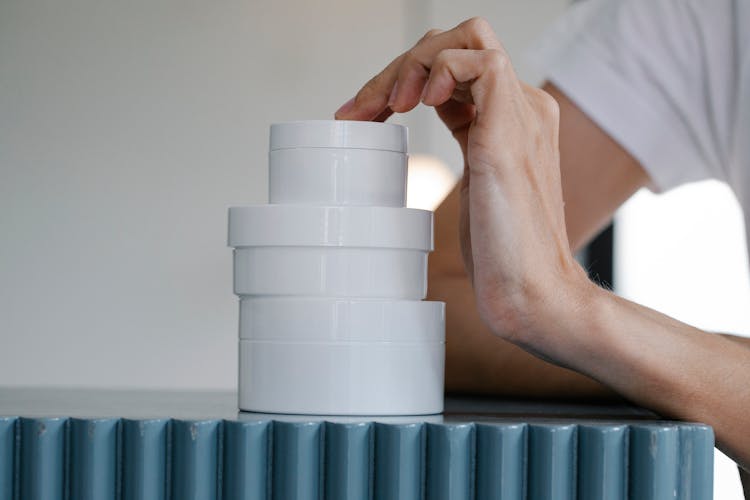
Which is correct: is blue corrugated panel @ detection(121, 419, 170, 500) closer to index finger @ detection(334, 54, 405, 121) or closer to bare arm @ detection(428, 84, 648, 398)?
index finger @ detection(334, 54, 405, 121)

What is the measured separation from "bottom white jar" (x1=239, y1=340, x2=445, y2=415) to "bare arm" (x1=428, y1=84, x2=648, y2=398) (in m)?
0.30

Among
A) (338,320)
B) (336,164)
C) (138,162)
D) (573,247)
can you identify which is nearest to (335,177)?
(336,164)

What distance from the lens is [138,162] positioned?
350 cm

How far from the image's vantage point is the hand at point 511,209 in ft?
2.42

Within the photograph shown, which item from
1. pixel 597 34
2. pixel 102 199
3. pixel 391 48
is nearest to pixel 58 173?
pixel 102 199

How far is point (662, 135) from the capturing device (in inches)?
55.9

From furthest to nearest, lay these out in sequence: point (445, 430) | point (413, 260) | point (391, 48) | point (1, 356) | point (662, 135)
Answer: point (391, 48) < point (1, 356) < point (662, 135) < point (413, 260) < point (445, 430)

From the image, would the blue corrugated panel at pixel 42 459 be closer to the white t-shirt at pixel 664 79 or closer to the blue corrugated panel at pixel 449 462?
the blue corrugated panel at pixel 449 462

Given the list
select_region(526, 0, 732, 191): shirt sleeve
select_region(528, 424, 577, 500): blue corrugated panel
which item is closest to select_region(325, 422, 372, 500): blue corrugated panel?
select_region(528, 424, 577, 500): blue corrugated panel

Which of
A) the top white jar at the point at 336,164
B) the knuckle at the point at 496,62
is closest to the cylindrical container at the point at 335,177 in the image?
the top white jar at the point at 336,164

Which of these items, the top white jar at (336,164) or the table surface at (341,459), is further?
the top white jar at (336,164)

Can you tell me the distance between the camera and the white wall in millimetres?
3441

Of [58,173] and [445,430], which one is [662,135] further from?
[58,173]

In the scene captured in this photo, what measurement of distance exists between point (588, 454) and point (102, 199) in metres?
3.03
